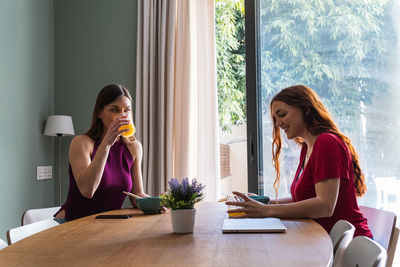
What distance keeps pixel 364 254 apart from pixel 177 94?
9.28ft

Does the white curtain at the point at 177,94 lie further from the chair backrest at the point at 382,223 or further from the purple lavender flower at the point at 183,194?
the purple lavender flower at the point at 183,194

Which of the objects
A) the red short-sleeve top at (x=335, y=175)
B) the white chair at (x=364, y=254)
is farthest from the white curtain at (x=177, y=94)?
the white chair at (x=364, y=254)

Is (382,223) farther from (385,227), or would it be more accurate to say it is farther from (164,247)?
(164,247)

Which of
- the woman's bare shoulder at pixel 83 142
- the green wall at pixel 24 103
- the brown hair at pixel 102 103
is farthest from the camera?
the green wall at pixel 24 103

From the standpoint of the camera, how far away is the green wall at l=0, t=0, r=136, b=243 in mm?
3514

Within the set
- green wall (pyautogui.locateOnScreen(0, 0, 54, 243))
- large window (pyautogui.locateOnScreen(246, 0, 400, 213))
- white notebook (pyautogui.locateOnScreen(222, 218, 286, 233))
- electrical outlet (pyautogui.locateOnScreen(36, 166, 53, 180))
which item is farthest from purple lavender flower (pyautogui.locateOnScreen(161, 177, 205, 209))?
electrical outlet (pyautogui.locateOnScreen(36, 166, 53, 180))

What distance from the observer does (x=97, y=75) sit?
3.97 meters

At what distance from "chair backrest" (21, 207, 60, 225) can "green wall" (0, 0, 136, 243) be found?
3.66ft

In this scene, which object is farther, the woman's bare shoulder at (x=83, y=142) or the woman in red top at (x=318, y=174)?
the woman's bare shoulder at (x=83, y=142)

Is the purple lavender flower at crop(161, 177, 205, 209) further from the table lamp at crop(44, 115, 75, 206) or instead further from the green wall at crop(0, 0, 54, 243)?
the table lamp at crop(44, 115, 75, 206)

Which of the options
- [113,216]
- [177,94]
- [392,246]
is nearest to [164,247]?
[113,216]

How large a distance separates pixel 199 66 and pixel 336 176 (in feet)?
7.43

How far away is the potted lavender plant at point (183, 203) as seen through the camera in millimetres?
1396

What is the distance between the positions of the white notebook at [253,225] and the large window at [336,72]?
2.13 meters
